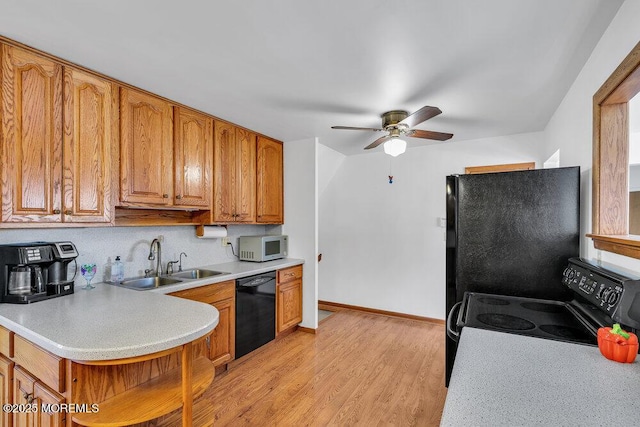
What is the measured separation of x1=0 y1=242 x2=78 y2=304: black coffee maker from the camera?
63.4 inches

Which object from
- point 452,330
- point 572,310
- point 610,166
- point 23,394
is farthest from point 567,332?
point 23,394

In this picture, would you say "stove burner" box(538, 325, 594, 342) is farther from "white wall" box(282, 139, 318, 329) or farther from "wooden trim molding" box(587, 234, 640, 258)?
"white wall" box(282, 139, 318, 329)

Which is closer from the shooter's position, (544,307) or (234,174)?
(544,307)

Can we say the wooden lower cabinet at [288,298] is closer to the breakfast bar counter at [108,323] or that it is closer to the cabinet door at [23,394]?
the breakfast bar counter at [108,323]

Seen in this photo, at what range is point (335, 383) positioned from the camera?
244cm

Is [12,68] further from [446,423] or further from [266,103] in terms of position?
[446,423]

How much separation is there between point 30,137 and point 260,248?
2.00 m

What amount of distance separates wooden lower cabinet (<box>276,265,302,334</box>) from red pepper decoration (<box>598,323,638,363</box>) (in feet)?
8.47

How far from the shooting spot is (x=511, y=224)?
1871 mm

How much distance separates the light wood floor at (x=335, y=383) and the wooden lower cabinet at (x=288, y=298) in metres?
0.18

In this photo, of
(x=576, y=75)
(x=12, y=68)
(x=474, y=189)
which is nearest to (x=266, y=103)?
(x=12, y=68)

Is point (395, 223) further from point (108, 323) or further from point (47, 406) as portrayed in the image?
point (47, 406)

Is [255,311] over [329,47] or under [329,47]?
under

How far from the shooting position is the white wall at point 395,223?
11.9 feet
